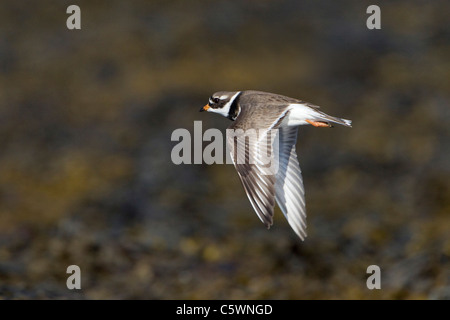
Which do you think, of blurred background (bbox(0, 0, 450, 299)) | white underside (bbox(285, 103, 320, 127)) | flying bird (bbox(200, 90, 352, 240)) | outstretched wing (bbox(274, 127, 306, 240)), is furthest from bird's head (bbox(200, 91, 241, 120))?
blurred background (bbox(0, 0, 450, 299))

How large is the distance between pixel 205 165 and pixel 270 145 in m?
5.91

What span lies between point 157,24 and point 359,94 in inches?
236

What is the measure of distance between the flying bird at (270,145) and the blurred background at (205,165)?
2.27 meters

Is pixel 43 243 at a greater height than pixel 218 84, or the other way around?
pixel 218 84

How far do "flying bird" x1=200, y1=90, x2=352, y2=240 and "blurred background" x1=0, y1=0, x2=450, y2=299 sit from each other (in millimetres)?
2270

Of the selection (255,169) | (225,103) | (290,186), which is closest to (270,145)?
(255,169)

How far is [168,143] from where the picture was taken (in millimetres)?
14859

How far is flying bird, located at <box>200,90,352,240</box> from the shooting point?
26.6 feet

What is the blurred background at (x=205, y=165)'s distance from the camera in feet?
37.4

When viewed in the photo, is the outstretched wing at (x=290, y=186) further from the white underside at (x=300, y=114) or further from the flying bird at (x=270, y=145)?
the white underside at (x=300, y=114)

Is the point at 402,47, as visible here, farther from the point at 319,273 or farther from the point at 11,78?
the point at 11,78

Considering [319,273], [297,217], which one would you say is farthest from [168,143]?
[297,217]

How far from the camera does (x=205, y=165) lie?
14.4 meters

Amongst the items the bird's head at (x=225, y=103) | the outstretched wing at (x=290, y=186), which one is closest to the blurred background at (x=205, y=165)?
the outstretched wing at (x=290, y=186)
